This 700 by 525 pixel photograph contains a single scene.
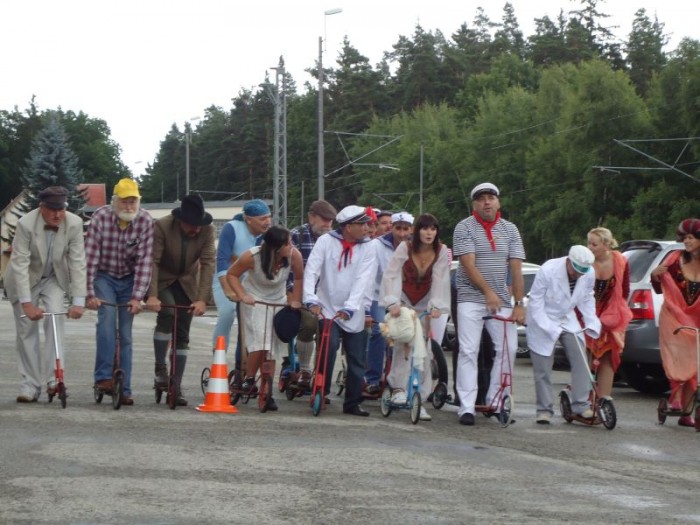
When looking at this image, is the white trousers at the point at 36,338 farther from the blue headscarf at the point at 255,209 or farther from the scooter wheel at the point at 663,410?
the scooter wheel at the point at 663,410

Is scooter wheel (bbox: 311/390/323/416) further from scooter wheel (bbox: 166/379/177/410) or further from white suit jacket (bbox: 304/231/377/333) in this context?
scooter wheel (bbox: 166/379/177/410)

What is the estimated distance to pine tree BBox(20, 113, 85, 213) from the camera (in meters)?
105

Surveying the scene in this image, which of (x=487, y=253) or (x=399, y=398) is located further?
(x=487, y=253)

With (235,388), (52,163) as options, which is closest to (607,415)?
(235,388)

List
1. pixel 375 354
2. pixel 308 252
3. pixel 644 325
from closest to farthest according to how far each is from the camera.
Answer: pixel 308 252
pixel 375 354
pixel 644 325

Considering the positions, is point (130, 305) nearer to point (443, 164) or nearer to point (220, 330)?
point (220, 330)

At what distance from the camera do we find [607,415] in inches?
483

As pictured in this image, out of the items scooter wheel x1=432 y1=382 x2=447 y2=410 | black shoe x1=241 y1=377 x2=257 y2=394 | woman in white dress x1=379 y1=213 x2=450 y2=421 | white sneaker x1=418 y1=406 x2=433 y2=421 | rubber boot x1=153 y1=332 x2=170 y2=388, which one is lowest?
white sneaker x1=418 y1=406 x2=433 y2=421

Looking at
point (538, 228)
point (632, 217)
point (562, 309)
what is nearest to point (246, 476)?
point (562, 309)

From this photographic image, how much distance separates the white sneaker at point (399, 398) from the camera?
40.4 feet

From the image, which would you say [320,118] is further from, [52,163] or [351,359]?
[52,163]

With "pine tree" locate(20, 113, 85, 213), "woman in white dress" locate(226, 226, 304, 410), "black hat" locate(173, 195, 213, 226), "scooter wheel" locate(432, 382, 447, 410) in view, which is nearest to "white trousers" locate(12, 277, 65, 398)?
"black hat" locate(173, 195, 213, 226)

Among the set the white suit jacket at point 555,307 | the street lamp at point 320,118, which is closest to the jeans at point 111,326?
the white suit jacket at point 555,307

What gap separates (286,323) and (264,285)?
0.37 m
